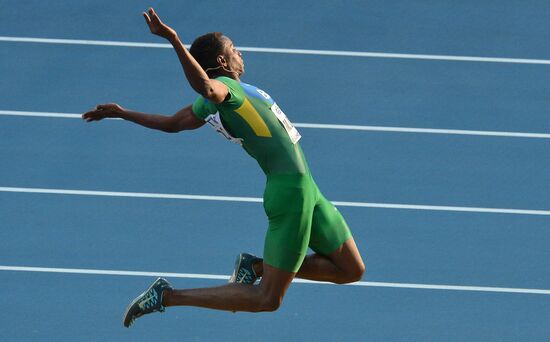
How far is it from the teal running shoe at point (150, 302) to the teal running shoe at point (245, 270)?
1.15 ft

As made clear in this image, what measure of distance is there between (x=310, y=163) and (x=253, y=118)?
2.86 metres

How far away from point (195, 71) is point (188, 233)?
9.17ft

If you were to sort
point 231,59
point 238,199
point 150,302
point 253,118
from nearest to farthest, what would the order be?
point 253,118 < point 231,59 < point 150,302 < point 238,199

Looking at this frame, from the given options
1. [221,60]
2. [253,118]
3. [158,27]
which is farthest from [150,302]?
[158,27]

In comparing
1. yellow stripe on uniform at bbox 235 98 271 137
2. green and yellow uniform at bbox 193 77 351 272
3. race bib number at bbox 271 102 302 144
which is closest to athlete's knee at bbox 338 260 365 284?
green and yellow uniform at bbox 193 77 351 272

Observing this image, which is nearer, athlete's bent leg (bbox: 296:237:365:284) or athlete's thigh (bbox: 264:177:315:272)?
athlete's thigh (bbox: 264:177:315:272)

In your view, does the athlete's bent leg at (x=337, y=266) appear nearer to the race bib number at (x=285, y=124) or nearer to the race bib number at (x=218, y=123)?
the race bib number at (x=285, y=124)

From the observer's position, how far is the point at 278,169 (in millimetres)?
5246

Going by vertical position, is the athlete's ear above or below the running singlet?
above

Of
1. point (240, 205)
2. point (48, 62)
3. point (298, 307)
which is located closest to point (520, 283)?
point (298, 307)

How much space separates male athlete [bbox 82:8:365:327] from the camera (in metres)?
5.15

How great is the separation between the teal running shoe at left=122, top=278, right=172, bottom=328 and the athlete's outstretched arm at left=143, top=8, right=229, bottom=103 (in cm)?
112

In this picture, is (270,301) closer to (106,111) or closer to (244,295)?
(244,295)

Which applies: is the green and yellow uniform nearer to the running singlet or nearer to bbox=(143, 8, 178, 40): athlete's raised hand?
the running singlet
